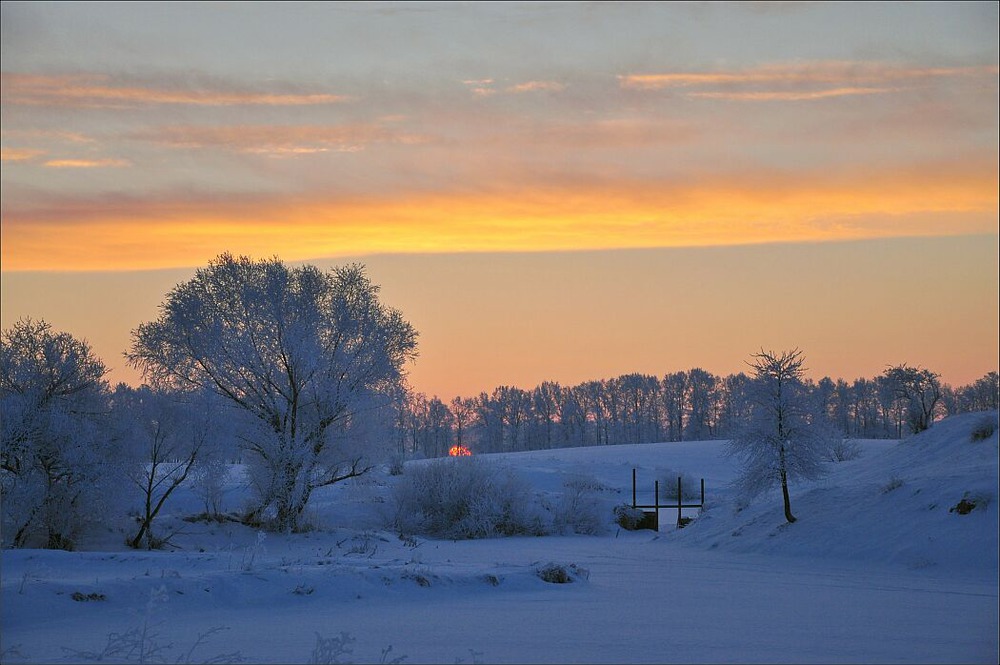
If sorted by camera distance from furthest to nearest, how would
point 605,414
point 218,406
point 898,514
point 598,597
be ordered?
1. point 605,414
2. point 218,406
3. point 898,514
4. point 598,597

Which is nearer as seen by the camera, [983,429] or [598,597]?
[598,597]

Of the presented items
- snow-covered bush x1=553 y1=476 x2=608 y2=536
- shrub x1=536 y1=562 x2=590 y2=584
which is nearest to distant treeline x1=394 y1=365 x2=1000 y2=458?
snow-covered bush x1=553 y1=476 x2=608 y2=536

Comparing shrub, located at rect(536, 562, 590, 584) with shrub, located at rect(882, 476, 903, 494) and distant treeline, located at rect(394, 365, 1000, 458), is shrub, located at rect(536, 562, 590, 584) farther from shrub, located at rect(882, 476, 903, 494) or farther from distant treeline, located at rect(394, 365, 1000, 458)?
distant treeline, located at rect(394, 365, 1000, 458)

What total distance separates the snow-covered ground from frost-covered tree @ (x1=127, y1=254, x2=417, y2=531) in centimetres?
519

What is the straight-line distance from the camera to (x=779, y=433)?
2730cm

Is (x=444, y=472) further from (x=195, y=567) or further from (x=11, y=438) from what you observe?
(x=195, y=567)

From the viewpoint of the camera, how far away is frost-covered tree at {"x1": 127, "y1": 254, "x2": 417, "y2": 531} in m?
32.7

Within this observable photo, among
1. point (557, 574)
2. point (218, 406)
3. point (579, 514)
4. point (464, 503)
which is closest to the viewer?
point (557, 574)

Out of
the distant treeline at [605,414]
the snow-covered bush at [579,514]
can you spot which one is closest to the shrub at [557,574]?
the snow-covered bush at [579,514]

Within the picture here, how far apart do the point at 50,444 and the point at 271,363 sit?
8487 mm

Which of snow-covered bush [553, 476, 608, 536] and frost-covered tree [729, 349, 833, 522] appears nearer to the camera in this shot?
frost-covered tree [729, 349, 833, 522]

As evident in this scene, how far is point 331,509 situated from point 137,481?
12259 mm

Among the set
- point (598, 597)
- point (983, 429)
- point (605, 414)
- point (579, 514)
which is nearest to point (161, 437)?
point (579, 514)

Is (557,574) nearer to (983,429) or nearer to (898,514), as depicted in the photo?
(898,514)
